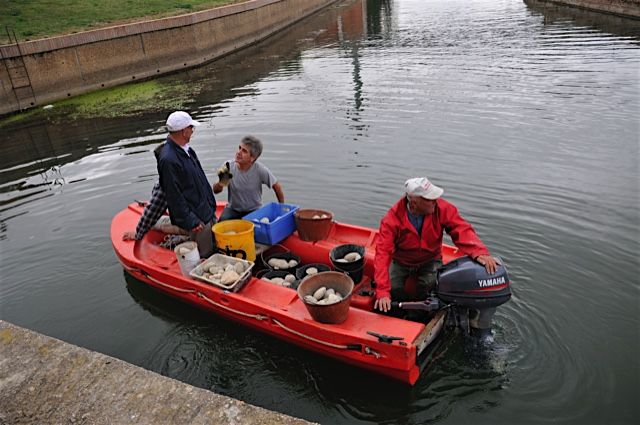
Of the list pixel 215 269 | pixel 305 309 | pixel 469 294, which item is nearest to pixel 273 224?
pixel 215 269

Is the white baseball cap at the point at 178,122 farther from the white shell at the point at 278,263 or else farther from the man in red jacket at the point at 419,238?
the man in red jacket at the point at 419,238

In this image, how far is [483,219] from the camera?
796 centimetres

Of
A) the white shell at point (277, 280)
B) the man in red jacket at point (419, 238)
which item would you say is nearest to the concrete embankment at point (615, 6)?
the man in red jacket at point (419, 238)

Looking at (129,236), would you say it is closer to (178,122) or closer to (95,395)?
(178,122)

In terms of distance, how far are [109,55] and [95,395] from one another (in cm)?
1883

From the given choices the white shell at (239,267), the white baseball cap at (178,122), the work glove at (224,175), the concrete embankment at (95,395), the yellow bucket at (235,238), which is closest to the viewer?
the concrete embankment at (95,395)

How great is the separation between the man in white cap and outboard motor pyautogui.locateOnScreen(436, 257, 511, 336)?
10.2ft

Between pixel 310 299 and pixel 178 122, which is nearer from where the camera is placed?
pixel 310 299

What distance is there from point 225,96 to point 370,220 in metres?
11.3

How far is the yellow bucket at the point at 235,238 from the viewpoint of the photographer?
5961 mm

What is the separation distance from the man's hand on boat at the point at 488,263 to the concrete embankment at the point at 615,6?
26577mm

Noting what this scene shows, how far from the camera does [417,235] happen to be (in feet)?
16.2

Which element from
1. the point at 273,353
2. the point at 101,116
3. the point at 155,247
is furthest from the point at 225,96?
the point at 273,353

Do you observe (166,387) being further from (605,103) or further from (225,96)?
(225,96)
